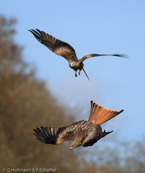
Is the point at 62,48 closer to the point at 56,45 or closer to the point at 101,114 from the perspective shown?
the point at 56,45

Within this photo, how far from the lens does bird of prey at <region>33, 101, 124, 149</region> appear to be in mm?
6746

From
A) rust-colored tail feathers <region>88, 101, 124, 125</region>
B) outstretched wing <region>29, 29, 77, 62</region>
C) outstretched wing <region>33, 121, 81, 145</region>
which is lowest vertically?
outstretched wing <region>33, 121, 81, 145</region>

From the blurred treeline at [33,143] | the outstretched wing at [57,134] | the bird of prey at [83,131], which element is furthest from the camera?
the blurred treeline at [33,143]

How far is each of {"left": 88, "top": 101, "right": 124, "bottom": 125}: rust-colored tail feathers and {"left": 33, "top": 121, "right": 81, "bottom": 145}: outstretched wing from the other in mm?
294

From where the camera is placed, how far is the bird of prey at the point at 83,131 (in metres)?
6.75

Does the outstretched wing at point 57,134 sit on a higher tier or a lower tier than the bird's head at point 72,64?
lower

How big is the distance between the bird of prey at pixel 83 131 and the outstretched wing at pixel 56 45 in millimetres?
953

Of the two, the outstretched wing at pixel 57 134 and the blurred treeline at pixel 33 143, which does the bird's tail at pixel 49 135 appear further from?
the blurred treeline at pixel 33 143

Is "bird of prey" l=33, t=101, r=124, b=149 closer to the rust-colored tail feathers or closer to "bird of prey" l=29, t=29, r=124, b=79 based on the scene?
the rust-colored tail feathers

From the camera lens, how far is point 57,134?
7.41m

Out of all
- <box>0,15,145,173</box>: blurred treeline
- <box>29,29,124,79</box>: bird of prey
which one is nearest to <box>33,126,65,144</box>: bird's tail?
<box>29,29,124,79</box>: bird of prey

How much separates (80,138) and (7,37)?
2968 cm

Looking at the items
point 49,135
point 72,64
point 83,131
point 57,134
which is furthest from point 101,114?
point 72,64

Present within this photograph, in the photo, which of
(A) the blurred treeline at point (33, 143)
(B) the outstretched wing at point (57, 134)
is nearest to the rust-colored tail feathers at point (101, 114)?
(B) the outstretched wing at point (57, 134)
